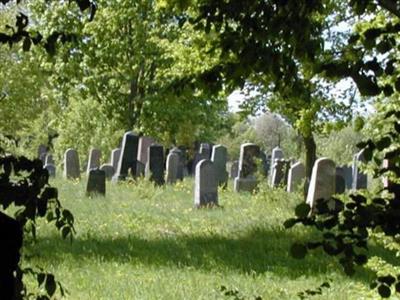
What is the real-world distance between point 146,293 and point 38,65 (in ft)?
124

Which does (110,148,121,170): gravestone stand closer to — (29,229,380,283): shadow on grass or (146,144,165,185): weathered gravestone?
(146,144,165,185): weathered gravestone

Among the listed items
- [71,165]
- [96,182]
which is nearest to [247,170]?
[96,182]

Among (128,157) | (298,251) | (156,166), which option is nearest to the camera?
(298,251)

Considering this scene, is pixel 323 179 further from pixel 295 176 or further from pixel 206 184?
pixel 295 176

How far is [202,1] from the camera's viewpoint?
250cm

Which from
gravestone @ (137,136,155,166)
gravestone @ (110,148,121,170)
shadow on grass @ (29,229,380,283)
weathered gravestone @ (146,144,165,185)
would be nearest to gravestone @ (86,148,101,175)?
gravestone @ (110,148,121,170)

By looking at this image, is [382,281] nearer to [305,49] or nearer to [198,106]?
[305,49]

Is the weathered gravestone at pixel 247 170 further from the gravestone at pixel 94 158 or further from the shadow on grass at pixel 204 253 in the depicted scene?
the gravestone at pixel 94 158

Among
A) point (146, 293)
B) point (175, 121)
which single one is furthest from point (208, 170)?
point (175, 121)

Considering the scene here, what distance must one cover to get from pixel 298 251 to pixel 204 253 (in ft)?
27.1

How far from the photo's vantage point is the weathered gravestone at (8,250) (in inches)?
58.3

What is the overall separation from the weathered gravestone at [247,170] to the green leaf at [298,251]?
19030 millimetres

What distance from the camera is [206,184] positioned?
632 inches

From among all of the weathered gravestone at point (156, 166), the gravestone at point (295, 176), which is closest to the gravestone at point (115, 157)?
the weathered gravestone at point (156, 166)
